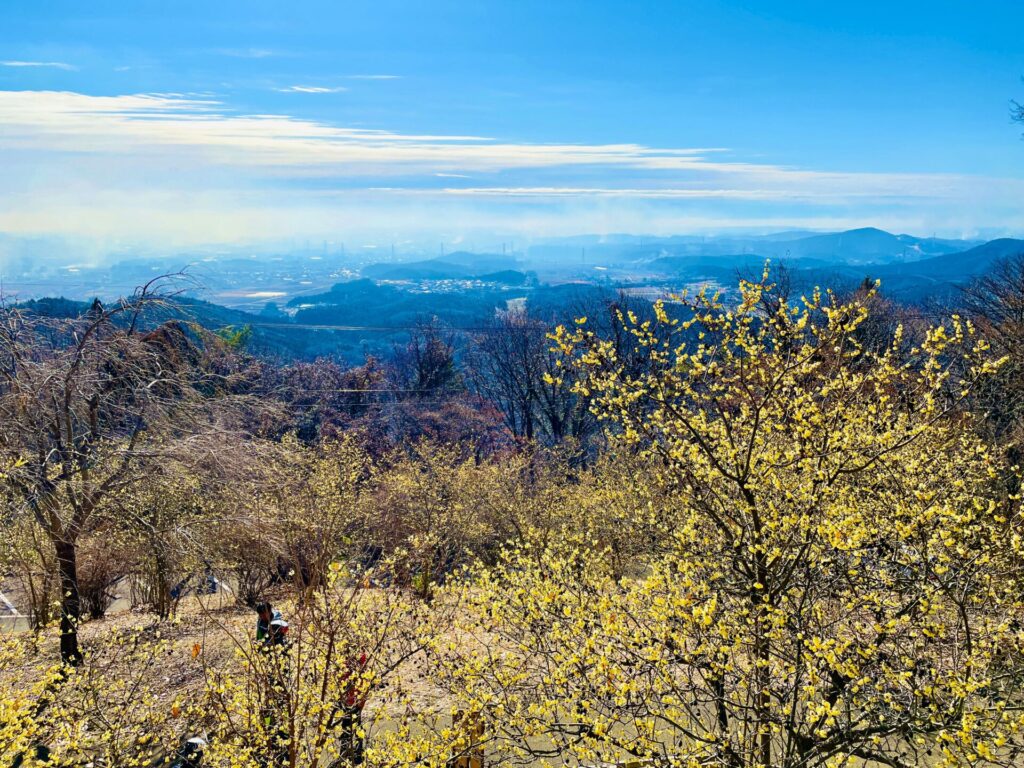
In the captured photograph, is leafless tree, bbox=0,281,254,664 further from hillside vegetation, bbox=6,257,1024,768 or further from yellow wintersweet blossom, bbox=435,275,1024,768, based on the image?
yellow wintersweet blossom, bbox=435,275,1024,768

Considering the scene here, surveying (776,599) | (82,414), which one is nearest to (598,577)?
(776,599)

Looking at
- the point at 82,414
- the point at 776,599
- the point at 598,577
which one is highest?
the point at 82,414

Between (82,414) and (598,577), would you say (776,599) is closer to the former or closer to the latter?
(598,577)

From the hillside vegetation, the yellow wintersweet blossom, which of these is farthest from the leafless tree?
the yellow wintersweet blossom

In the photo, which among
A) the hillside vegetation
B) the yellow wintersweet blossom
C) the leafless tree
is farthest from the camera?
the leafless tree

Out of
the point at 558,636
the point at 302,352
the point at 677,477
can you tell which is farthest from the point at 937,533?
the point at 302,352

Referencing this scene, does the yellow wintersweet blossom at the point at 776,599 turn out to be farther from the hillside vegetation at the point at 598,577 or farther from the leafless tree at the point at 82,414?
the leafless tree at the point at 82,414

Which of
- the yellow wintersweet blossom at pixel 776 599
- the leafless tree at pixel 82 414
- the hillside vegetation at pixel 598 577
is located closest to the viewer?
the yellow wintersweet blossom at pixel 776 599

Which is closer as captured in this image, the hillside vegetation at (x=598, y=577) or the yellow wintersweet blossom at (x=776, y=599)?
the yellow wintersweet blossom at (x=776, y=599)

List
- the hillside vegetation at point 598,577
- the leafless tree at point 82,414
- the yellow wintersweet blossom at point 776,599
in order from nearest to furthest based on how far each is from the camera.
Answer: the yellow wintersweet blossom at point 776,599 → the hillside vegetation at point 598,577 → the leafless tree at point 82,414

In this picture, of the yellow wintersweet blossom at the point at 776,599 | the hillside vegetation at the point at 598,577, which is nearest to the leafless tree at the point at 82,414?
the hillside vegetation at the point at 598,577

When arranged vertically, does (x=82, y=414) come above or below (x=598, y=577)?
above

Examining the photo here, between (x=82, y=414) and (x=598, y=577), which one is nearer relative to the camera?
(x=598, y=577)

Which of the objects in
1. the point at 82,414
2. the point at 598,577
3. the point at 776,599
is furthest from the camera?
the point at 82,414
